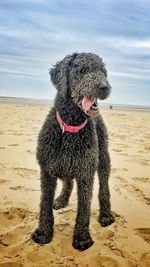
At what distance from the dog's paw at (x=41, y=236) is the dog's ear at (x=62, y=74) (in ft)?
5.02

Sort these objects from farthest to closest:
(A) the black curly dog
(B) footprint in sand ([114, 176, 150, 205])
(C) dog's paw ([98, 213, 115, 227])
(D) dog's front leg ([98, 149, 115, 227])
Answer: (B) footprint in sand ([114, 176, 150, 205])
(D) dog's front leg ([98, 149, 115, 227])
(C) dog's paw ([98, 213, 115, 227])
(A) the black curly dog

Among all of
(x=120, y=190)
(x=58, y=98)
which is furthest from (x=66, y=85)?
(x=120, y=190)

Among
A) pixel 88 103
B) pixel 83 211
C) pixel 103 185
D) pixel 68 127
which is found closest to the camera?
pixel 88 103

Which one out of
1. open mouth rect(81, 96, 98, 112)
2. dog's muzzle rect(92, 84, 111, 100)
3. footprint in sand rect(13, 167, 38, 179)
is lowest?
footprint in sand rect(13, 167, 38, 179)

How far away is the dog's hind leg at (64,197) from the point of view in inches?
184

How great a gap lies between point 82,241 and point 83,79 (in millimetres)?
1712

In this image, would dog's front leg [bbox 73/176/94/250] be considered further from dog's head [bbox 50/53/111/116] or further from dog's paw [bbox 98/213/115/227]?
dog's head [bbox 50/53/111/116]

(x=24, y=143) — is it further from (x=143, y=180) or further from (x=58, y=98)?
(x=58, y=98)

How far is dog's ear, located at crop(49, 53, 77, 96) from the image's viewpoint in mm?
3641

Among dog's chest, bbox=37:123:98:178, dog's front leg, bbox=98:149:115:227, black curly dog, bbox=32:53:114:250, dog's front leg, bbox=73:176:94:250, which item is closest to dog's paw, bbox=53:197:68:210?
dog's front leg, bbox=98:149:115:227

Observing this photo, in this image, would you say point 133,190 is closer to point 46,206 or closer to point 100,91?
point 46,206

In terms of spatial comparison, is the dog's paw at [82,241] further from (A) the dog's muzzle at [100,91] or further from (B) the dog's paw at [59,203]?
(A) the dog's muzzle at [100,91]

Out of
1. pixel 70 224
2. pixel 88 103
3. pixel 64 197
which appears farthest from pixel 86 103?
pixel 64 197

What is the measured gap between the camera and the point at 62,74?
369cm
